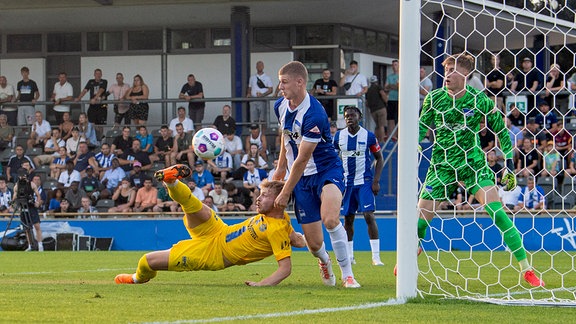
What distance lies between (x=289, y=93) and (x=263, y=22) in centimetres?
2018

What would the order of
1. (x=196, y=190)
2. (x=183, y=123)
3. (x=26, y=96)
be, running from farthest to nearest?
(x=26, y=96)
(x=183, y=123)
(x=196, y=190)

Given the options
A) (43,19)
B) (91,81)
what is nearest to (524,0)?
(91,81)

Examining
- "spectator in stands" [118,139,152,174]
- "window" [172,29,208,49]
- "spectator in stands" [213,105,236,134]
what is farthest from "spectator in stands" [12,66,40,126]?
"spectator in stands" [213,105,236,134]

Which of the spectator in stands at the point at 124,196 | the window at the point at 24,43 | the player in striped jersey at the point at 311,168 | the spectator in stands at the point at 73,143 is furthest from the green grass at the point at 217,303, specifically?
the window at the point at 24,43

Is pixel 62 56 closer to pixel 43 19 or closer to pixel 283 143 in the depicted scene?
pixel 43 19

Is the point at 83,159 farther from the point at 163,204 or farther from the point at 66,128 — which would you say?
the point at 163,204

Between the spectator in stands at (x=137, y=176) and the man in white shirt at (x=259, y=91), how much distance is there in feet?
11.8

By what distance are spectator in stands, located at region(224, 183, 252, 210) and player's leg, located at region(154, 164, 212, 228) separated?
12462mm

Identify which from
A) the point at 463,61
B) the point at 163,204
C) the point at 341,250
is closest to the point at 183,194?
the point at 341,250

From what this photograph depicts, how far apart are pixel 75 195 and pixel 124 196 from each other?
113 cm

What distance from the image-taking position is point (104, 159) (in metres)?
23.3

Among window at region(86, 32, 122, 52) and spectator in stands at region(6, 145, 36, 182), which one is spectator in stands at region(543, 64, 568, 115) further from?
window at region(86, 32, 122, 52)

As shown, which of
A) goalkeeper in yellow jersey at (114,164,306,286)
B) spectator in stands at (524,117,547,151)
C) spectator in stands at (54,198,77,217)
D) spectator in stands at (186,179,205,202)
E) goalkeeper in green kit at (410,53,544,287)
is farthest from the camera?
spectator in stands at (54,198,77,217)

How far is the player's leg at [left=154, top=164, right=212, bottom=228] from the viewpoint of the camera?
8.00 meters
